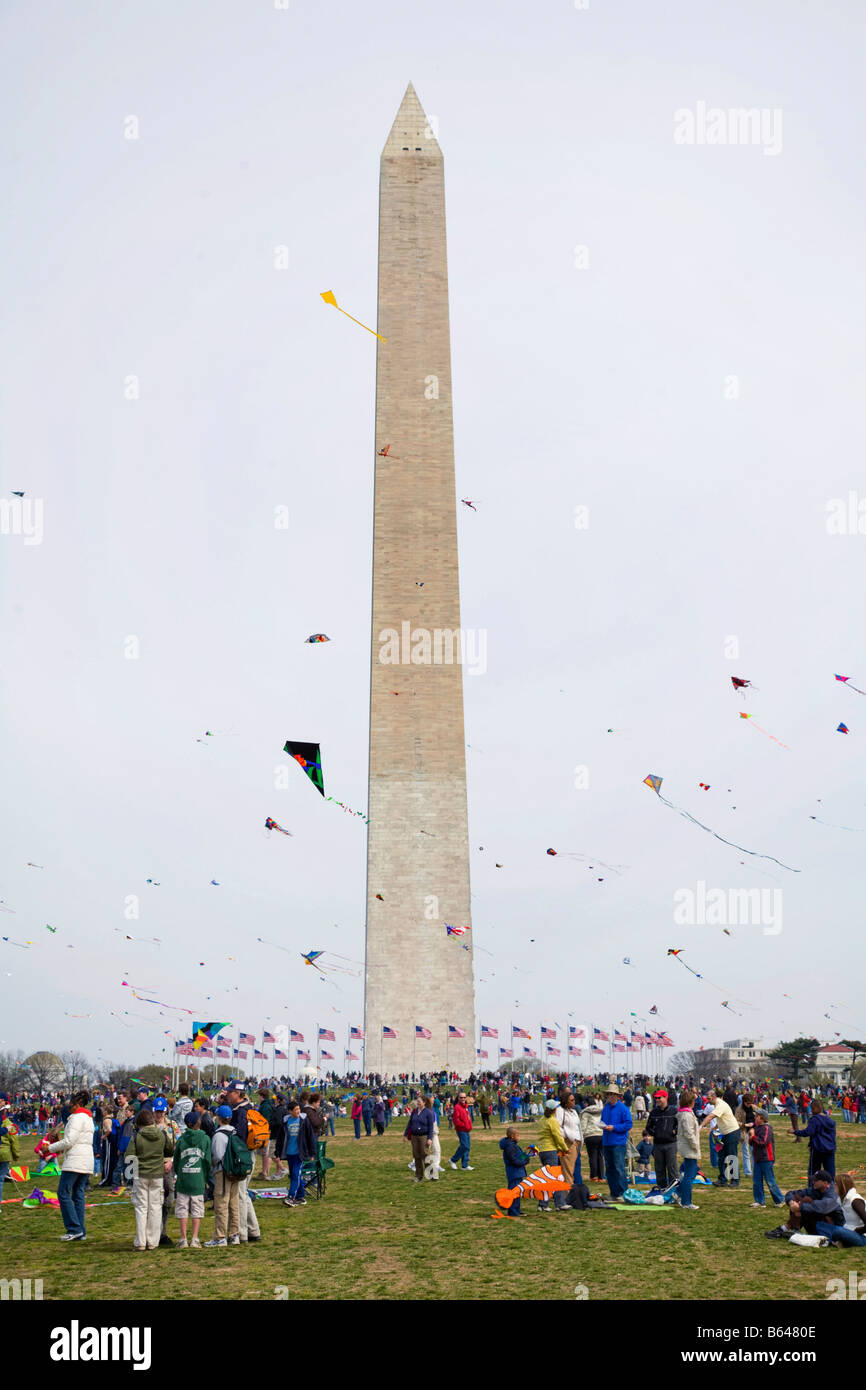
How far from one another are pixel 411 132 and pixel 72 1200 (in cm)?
4736

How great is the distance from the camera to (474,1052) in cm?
4684

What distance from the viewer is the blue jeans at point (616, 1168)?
1560 cm

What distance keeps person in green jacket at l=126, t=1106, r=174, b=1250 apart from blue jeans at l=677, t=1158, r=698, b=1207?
6172 mm

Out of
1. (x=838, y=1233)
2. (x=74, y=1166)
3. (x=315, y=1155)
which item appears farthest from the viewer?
(x=315, y=1155)

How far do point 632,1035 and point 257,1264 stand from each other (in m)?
45.9

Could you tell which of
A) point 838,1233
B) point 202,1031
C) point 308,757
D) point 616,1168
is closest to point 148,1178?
point 616,1168

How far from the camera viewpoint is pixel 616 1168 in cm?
1570

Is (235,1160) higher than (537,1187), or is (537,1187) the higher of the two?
(235,1160)

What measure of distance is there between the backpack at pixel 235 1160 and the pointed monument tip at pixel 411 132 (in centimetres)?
4612

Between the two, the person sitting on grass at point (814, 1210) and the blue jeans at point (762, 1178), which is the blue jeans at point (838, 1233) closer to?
the person sitting on grass at point (814, 1210)

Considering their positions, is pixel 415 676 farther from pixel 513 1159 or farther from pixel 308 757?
pixel 513 1159

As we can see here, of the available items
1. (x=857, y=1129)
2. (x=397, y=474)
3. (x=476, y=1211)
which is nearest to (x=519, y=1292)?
(x=476, y=1211)

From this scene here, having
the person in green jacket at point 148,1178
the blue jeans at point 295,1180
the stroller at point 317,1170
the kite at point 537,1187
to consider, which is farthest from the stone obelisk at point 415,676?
the person in green jacket at point 148,1178

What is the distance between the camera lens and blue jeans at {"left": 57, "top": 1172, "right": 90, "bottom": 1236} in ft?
41.8
